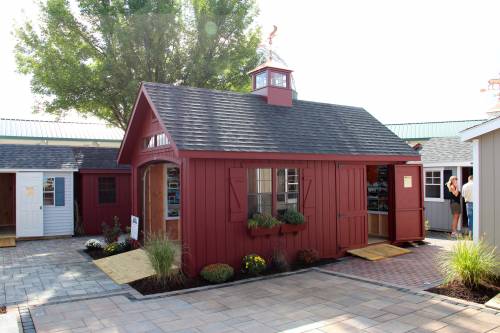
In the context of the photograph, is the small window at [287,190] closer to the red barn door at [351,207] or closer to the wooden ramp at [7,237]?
the red barn door at [351,207]

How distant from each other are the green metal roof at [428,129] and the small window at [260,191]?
20.7 m

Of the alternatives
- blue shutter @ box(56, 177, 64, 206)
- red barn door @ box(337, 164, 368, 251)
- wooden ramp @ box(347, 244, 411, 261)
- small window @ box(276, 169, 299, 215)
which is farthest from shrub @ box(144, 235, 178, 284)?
blue shutter @ box(56, 177, 64, 206)

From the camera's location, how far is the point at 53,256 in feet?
36.1

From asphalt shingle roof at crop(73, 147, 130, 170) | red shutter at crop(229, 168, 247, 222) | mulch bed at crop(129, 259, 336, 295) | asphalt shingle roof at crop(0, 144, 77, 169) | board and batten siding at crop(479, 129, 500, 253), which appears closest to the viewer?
board and batten siding at crop(479, 129, 500, 253)

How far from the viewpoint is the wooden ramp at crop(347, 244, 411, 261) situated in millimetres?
10148

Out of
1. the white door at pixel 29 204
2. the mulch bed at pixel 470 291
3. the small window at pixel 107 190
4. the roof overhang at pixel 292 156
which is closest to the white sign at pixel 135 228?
the roof overhang at pixel 292 156

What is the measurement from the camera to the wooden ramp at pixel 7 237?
12805mm

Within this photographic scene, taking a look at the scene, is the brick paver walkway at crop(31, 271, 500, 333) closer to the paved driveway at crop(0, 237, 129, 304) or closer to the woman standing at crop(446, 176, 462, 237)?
the paved driveway at crop(0, 237, 129, 304)

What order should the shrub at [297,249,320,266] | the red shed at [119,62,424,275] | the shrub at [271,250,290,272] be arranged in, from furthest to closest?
the shrub at [297,249,320,266] → the shrub at [271,250,290,272] → the red shed at [119,62,424,275]

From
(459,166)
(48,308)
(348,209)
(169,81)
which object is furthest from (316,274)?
(169,81)

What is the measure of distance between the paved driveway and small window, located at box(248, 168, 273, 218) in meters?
3.24

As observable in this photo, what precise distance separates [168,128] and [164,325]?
13.2 ft

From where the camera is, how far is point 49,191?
47.8 ft

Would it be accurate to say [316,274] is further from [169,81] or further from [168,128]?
[169,81]
